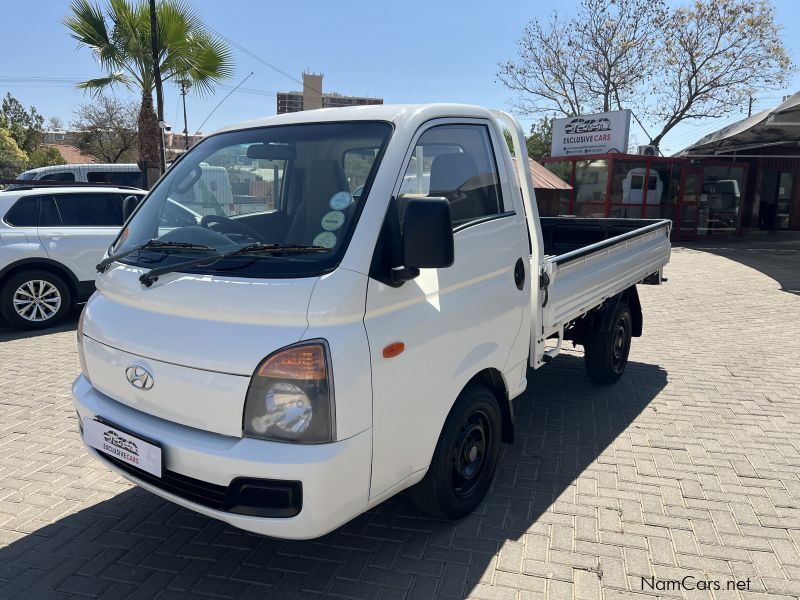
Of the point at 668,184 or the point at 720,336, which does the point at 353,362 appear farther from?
the point at 668,184

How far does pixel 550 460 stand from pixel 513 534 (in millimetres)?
974

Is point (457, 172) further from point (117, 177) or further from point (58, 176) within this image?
point (58, 176)

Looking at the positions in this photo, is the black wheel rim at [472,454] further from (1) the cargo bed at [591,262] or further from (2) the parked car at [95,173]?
(2) the parked car at [95,173]

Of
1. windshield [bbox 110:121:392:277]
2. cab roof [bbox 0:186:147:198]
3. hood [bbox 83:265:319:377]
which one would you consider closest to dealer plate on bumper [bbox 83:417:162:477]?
hood [bbox 83:265:319:377]

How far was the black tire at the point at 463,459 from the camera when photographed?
288cm

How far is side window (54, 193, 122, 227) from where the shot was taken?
742 centimetres

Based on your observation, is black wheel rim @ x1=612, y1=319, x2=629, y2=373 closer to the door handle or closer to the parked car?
the door handle

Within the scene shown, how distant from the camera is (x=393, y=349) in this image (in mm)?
2406

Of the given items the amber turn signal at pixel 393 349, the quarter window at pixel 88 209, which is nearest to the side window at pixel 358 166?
the amber turn signal at pixel 393 349

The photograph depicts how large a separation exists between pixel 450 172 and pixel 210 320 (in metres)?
1.44

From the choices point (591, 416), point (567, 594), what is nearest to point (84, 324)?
point (567, 594)

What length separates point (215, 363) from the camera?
226 centimetres

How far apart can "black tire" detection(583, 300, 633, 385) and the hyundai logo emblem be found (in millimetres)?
3824

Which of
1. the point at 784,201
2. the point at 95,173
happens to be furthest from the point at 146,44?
the point at 784,201
